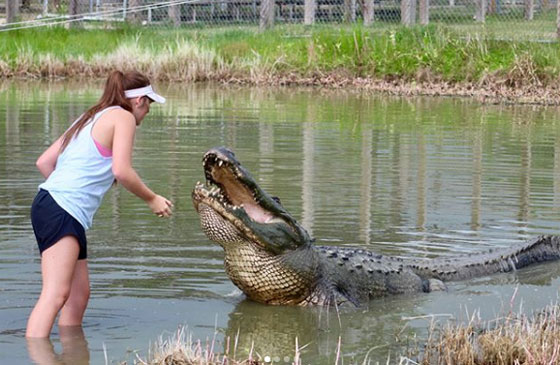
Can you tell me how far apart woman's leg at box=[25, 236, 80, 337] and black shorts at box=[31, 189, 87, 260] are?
3 cm

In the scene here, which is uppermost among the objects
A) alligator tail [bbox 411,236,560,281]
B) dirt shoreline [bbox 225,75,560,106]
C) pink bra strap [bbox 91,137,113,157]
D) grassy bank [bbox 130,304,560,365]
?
pink bra strap [bbox 91,137,113,157]

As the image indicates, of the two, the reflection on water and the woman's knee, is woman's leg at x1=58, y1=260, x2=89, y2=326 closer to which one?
the reflection on water

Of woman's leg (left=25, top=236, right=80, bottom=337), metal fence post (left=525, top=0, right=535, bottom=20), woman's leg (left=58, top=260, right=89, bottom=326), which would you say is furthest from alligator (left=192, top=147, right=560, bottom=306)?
metal fence post (left=525, top=0, right=535, bottom=20)

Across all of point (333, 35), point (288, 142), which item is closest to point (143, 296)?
point (288, 142)

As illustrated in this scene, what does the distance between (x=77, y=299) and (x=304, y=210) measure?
423cm

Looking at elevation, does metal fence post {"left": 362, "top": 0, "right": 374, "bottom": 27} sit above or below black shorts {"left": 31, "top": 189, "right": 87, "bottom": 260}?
above

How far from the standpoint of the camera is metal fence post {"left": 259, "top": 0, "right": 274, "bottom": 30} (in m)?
28.4

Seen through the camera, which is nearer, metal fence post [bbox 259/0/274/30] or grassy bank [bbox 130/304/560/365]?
grassy bank [bbox 130/304/560/365]

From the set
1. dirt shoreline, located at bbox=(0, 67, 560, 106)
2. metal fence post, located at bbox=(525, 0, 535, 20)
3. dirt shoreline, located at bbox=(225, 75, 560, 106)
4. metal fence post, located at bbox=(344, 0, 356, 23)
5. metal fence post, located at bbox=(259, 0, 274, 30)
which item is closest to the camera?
dirt shoreline, located at bbox=(225, 75, 560, 106)

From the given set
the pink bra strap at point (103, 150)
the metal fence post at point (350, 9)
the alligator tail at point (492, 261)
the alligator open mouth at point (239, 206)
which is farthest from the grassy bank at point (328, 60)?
the pink bra strap at point (103, 150)

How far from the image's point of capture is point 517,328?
19.7ft

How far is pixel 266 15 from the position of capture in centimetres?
2856

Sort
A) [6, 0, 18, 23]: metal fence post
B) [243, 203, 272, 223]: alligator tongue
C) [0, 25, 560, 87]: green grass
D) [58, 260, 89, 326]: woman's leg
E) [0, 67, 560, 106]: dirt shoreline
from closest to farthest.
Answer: [58, 260, 89, 326]: woman's leg
[243, 203, 272, 223]: alligator tongue
[0, 67, 560, 106]: dirt shoreline
[0, 25, 560, 87]: green grass
[6, 0, 18, 23]: metal fence post

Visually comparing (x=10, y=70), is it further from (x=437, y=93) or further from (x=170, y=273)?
(x=170, y=273)
